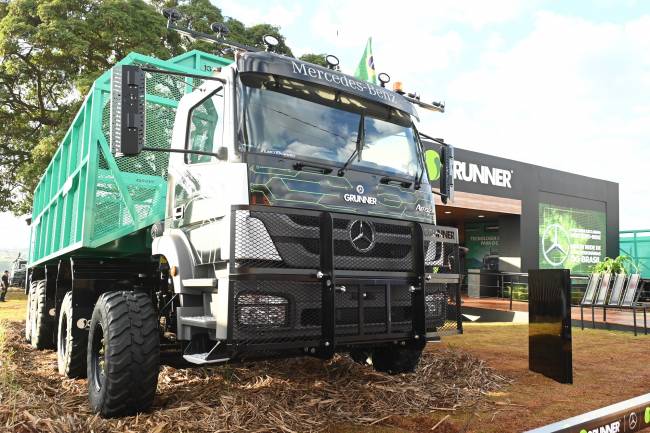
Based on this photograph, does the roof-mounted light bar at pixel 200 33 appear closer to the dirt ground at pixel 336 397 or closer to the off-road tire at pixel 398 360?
the dirt ground at pixel 336 397

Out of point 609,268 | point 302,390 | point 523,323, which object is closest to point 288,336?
point 302,390

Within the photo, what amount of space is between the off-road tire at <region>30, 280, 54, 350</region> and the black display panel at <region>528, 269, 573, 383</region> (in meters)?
6.17

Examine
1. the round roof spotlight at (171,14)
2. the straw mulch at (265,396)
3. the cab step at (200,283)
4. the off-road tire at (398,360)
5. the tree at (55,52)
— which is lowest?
the straw mulch at (265,396)

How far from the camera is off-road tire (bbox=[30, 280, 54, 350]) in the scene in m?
7.30

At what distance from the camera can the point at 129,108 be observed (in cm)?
366

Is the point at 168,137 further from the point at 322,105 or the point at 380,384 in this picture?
the point at 380,384

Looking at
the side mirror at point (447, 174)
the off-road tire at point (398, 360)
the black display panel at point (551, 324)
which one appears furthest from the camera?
the side mirror at point (447, 174)

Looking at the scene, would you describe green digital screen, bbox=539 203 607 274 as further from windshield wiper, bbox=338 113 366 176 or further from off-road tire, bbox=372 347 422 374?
windshield wiper, bbox=338 113 366 176

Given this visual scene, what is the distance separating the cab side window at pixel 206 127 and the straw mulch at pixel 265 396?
1929 mm

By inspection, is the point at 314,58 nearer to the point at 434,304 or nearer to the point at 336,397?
the point at 434,304

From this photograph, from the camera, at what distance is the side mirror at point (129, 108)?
3658 mm

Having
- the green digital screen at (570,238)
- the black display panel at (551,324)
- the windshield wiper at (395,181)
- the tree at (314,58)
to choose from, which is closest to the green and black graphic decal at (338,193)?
the windshield wiper at (395,181)

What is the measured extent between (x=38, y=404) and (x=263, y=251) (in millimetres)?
2153

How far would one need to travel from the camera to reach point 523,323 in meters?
11.9
